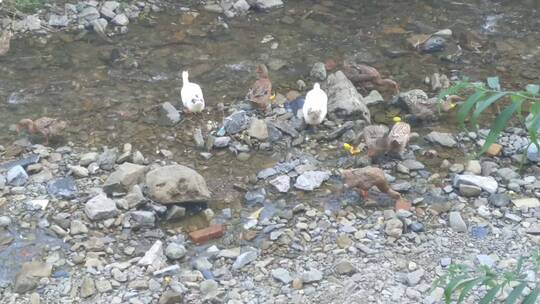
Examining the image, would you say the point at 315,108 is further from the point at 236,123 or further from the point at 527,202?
the point at 527,202

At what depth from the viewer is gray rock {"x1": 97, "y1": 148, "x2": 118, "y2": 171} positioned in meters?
6.09

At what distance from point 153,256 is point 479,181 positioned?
2.50 m

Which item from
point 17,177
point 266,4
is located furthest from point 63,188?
point 266,4

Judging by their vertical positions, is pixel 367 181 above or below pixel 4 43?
above

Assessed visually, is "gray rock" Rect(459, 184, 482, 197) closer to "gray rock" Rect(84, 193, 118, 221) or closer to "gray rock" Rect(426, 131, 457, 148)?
"gray rock" Rect(426, 131, 457, 148)

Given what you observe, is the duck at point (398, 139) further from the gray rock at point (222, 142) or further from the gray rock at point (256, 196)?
the gray rock at point (222, 142)

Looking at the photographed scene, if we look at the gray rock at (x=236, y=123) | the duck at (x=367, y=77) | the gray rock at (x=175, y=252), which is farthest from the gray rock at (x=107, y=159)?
the duck at (x=367, y=77)

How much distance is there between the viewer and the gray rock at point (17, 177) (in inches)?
229

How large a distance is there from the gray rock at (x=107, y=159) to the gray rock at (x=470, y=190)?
2736 mm

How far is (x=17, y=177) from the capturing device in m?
5.86

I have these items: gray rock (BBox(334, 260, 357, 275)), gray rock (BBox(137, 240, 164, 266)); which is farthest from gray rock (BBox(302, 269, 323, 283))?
gray rock (BBox(137, 240, 164, 266))

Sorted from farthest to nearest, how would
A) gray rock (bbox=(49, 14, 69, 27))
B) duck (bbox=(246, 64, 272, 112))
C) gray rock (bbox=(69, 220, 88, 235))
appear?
gray rock (bbox=(49, 14, 69, 27)) → duck (bbox=(246, 64, 272, 112)) → gray rock (bbox=(69, 220, 88, 235))

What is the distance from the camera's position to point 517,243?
5.01m

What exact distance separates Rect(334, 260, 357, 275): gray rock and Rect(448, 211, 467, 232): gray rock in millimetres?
880
